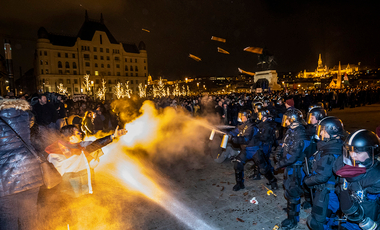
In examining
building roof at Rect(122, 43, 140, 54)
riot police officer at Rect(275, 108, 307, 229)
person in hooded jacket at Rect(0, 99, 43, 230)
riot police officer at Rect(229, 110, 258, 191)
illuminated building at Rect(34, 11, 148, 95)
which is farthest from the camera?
building roof at Rect(122, 43, 140, 54)

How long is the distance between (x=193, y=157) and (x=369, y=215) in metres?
6.45

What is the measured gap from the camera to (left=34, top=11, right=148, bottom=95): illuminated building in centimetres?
6275

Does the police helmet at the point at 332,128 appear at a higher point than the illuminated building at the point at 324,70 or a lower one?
lower

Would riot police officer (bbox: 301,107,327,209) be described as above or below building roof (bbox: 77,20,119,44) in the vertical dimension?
below

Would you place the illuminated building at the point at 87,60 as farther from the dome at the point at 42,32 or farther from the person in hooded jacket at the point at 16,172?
the person in hooded jacket at the point at 16,172

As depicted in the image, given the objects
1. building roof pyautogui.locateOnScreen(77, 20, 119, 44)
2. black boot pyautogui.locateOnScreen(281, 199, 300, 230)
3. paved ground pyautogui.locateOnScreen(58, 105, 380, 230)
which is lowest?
paved ground pyautogui.locateOnScreen(58, 105, 380, 230)

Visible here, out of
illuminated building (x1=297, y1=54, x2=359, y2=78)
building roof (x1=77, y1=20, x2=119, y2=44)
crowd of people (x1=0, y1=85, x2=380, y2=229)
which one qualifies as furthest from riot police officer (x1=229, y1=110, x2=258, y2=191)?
illuminated building (x1=297, y1=54, x2=359, y2=78)

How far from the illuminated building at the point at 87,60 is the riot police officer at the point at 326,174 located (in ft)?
229

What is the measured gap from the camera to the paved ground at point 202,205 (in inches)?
161

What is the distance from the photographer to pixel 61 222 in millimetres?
3826

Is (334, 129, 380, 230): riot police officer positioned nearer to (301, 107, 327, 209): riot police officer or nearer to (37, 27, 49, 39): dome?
(301, 107, 327, 209): riot police officer

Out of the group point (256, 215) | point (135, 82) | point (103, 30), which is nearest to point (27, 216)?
point (256, 215)

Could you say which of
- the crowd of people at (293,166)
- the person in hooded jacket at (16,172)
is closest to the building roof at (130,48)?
the crowd of people at (293,166)

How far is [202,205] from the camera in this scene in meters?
4.75
